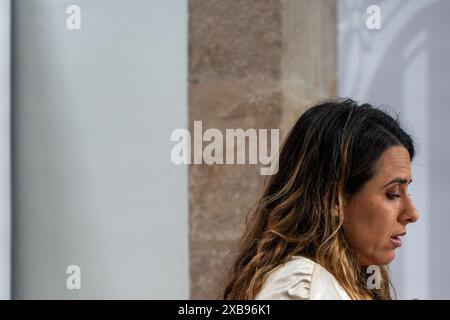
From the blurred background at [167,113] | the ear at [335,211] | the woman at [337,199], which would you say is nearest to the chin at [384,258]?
the woman at [337,199]

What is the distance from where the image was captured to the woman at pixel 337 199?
2207mm

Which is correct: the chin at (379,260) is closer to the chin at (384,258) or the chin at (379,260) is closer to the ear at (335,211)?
the chin at (384,258)

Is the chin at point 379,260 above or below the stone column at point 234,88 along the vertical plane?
below

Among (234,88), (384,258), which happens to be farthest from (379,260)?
(234,88)

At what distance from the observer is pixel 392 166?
2271 mm

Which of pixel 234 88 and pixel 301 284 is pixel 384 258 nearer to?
pixel 301 284

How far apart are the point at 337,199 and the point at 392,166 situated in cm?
16

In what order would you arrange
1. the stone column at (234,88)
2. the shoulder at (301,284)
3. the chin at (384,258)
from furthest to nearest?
1. the stone column at (234,88)
2. the chin at (384,258)
3. the shoulder at (301,284)

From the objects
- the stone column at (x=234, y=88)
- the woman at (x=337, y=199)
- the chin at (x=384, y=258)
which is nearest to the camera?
the woman at (x=337, y=199)

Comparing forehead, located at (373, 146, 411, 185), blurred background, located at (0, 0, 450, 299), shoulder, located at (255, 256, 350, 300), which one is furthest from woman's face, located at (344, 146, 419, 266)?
blurred background, located at (0, 0, 450, 299)

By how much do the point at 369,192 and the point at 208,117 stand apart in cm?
226

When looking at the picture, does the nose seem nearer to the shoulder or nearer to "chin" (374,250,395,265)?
"chin" (374,250,395,265)

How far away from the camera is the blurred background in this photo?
14.7ft
